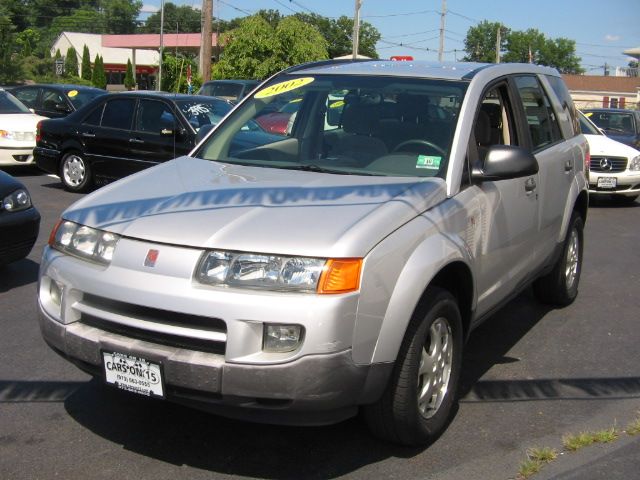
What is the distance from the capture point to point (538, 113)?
18.7 feet

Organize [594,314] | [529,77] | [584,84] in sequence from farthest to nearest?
[584,84] < [594,314] < [529,77]

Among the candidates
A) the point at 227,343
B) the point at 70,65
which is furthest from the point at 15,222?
the point at 70,65

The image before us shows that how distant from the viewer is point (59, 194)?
39.0ft

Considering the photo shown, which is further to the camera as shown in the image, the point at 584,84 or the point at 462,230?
the point at 584,84

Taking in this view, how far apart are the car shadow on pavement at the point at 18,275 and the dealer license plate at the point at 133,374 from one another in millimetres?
3444

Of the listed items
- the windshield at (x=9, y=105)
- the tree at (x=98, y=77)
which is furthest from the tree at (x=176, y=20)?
the windshield at (x=9, y=105)

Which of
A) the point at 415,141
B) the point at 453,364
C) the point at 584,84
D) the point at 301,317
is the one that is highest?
the point at 584,84

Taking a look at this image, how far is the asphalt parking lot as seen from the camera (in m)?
3.67

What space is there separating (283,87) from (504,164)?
1.63 meters

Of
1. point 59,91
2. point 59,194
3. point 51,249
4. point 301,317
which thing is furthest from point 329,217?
point 59,91

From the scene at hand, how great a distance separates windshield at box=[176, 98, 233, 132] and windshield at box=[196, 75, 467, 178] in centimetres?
596

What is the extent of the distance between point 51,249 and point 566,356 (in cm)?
337

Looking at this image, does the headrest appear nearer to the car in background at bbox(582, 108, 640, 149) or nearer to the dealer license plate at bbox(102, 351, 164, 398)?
the dealer license plate at bbox(102, 351, 164, 398)

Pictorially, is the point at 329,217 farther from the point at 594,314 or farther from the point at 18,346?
the point at 594,314
